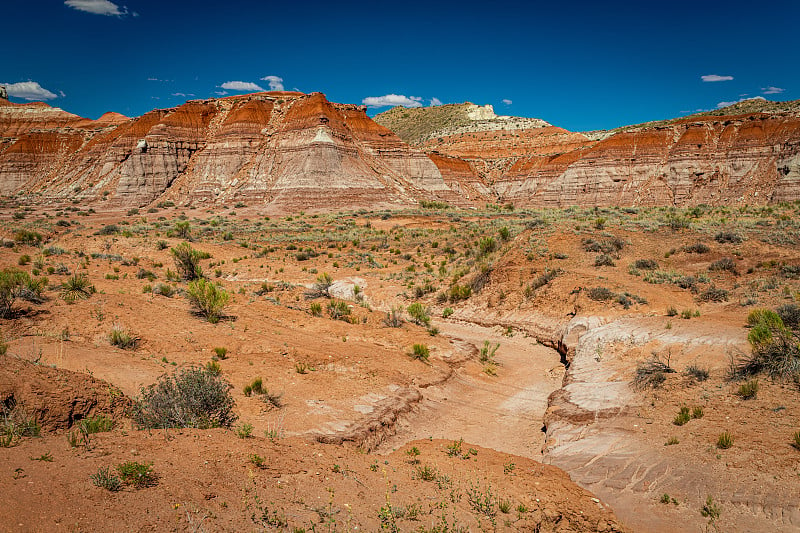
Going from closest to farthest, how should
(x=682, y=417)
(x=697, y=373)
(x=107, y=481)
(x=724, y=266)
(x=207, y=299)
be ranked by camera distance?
(x=107, y=481), (x=682, y=417), (x=697, y=373), (x=207, y=299), (x=724, y=266)

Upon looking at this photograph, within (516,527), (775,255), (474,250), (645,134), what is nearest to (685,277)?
(775,255)

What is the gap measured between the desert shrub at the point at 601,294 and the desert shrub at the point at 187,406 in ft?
39.7

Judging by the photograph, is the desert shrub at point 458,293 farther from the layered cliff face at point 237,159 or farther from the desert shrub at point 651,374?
the layered cliff face at point 237,159

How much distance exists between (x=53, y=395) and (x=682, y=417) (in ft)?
30.1

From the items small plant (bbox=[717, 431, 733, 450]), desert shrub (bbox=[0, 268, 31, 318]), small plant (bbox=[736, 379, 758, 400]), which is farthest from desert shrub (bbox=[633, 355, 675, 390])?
desert shrub (bbox=[0, 268, 31, 318])

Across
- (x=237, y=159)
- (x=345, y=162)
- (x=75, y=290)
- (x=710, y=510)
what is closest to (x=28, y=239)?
(x=75, y=290)

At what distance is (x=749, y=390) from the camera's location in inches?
290

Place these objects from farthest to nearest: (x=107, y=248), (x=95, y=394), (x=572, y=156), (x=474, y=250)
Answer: (x=572, y=156) < (x=107, y=248) < (x=474, y=250) < (x=95, y=394)

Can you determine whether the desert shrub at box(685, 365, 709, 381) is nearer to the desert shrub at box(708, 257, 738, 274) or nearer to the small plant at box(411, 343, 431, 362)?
the small plant at box(411, 343, 431, 362)

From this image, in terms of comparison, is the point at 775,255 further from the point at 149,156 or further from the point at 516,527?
the point at 149,156

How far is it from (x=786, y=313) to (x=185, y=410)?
12.2m

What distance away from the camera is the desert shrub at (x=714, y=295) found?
43.6 feet

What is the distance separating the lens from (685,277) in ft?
49.9

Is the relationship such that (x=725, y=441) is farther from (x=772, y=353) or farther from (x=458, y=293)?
(x=458, y=293)
